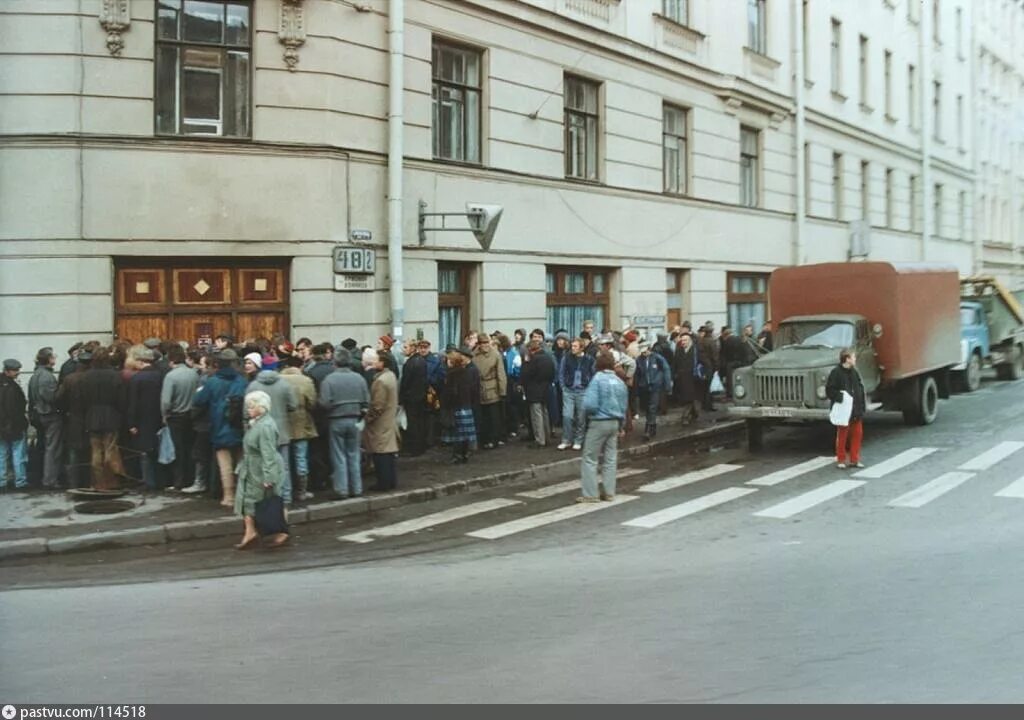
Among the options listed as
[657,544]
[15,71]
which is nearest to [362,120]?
[15,71]

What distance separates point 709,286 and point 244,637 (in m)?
20.4

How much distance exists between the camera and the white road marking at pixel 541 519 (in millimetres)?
9996

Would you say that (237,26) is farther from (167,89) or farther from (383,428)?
(383,428)

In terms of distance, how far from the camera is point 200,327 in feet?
49.0

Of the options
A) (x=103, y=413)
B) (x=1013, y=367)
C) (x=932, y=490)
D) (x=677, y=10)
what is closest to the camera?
(x=103, y=413)

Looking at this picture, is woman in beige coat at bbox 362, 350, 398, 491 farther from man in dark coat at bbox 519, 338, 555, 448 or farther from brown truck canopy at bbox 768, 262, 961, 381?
brown truck canopy at bbox 768, 262, 961, 381

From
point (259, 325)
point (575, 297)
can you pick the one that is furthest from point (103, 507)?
point (575, 297)

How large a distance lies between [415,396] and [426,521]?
3799 mm

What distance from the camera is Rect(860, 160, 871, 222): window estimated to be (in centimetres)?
3423

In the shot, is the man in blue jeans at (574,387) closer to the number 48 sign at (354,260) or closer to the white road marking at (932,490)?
the number 48 sign at (354,260)

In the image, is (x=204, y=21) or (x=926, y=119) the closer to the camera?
(x=204, y=21)

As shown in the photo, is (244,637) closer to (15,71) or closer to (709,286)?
(15,71)

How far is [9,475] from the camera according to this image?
1182cm

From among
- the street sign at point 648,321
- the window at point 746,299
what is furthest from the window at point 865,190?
the street sign at point 648,321
